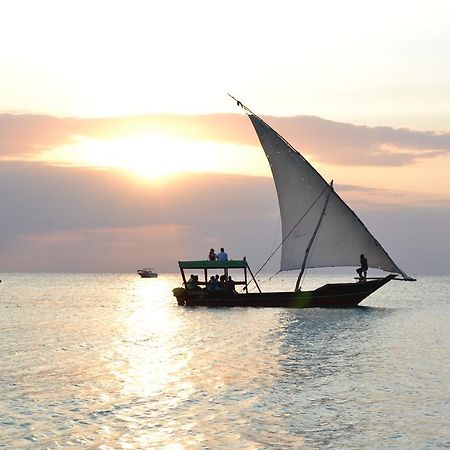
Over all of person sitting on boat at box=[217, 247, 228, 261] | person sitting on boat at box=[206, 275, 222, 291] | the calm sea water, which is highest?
person sitting on boat at box=[217, 247, 228, 261]

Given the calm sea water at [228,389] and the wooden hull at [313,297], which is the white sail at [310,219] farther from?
the calm sea water at [228,389]

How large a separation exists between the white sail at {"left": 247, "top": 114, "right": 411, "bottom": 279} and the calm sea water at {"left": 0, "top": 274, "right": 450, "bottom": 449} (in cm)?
905

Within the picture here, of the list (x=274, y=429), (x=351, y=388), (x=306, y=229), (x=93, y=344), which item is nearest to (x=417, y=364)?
(x=351, y=388)

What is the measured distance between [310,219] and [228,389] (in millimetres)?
27966

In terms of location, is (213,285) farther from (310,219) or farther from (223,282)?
(310,219)

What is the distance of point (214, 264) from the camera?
48.9 m

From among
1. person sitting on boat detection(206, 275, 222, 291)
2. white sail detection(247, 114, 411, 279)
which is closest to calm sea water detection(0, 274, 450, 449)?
white sail detection(247, 114, 411, 279)

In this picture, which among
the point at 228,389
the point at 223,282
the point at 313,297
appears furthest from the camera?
the point at 223,282

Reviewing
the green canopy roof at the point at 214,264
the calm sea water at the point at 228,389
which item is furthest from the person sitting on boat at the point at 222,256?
the calm sea water at the point at 228,389

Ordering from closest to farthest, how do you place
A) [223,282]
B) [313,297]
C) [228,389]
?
[228,389], [313,297], [223,282]

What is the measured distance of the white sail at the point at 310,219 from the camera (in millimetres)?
46469

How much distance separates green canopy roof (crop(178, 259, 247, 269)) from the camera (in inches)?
1889

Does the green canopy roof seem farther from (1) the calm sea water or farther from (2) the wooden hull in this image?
(1) the calm sea water

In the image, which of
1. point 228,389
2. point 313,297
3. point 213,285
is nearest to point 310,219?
point 313,297
